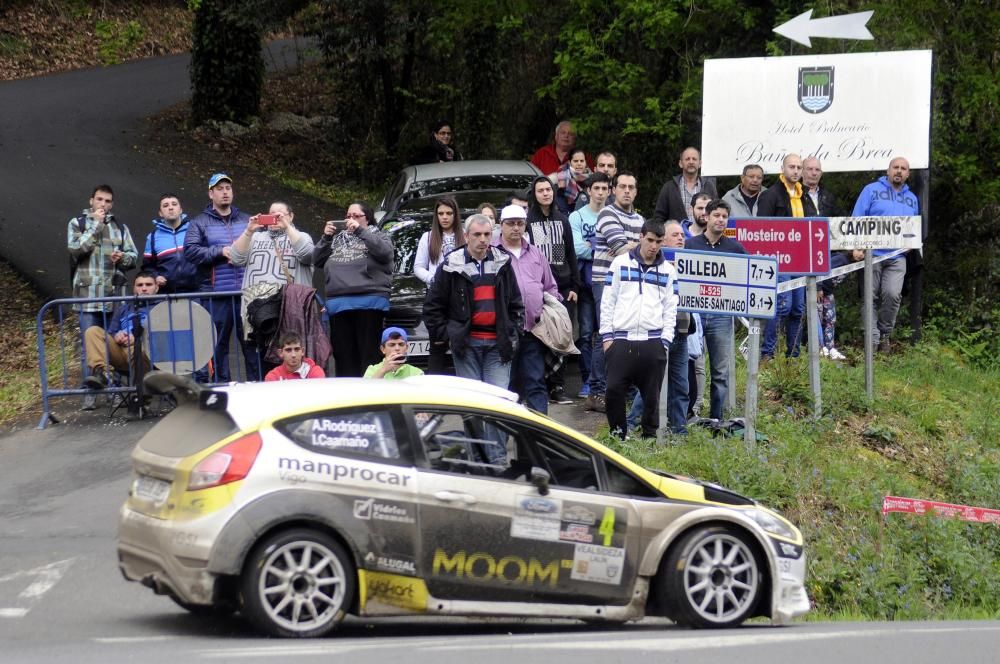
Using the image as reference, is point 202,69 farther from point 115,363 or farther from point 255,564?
point 255,564

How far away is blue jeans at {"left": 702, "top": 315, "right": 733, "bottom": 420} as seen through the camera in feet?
43.0

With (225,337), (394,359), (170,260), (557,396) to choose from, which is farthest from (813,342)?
(170,260)

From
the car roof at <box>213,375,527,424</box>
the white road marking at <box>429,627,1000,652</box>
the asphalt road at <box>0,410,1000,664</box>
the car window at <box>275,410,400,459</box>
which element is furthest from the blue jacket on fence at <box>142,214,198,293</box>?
the white road marking at <box>429,627,1000,652</box>

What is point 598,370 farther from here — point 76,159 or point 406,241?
point 76,159

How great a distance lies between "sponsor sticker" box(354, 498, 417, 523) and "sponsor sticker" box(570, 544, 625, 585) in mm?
1050

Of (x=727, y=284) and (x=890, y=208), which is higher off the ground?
(x=890, y=208)

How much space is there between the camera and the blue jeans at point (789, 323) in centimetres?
1532

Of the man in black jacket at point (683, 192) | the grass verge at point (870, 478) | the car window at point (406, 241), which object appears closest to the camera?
the grass verge at point (870, 478)

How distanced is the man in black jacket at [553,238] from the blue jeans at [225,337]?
289 centimetres

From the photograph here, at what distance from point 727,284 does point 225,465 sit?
18.2ft

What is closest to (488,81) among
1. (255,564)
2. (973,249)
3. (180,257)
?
(973,249)

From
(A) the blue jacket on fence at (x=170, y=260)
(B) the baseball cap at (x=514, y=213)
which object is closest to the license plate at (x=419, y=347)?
(B) the baseball cap at (x=514, y=213)

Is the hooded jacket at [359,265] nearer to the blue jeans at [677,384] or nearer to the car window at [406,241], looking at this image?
the car window at [406,241]

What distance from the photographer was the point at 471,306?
11992 millimetres
